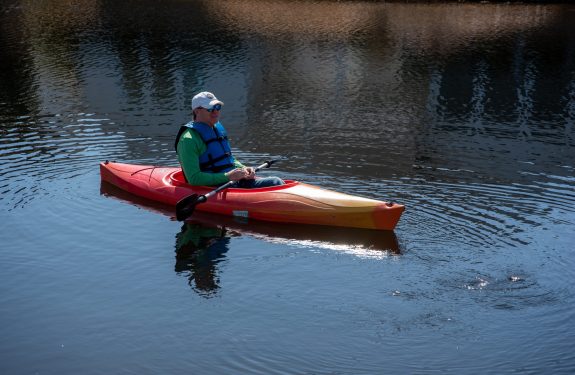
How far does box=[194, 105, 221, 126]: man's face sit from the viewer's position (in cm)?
1023

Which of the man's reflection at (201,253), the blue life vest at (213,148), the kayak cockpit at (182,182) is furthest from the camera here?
the blue life vest at (213,148)

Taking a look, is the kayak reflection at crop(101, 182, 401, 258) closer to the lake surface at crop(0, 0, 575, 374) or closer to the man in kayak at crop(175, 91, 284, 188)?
the lake surface at crop(0, 0, 575, 374)

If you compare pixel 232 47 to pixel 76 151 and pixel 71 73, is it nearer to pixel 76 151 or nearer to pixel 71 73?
pixel 71 73

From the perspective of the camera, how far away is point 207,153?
10.3 meters

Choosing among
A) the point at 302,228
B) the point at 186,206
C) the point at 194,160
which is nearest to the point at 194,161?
the point at 194,160

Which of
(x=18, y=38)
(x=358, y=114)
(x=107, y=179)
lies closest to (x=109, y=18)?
(x=18, y=38)

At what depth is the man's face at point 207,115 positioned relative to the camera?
1023 cm

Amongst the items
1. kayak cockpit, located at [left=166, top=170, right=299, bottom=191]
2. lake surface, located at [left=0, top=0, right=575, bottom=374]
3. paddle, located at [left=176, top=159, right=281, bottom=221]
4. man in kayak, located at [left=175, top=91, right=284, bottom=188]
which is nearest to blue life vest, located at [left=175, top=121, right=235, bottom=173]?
man in kayak, located at [left=175, top=91, right=284, bottom=188]

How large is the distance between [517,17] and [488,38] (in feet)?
18.5

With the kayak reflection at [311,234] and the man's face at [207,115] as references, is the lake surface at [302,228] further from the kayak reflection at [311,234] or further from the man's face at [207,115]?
the man's face at [207,115]

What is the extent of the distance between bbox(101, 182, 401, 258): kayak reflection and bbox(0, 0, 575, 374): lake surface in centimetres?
3

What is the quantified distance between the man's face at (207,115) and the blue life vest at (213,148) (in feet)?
0.18

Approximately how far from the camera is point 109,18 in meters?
29.4

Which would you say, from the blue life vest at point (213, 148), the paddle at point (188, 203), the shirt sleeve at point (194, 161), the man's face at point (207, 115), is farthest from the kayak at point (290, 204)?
the man's face at point (207, 115)
